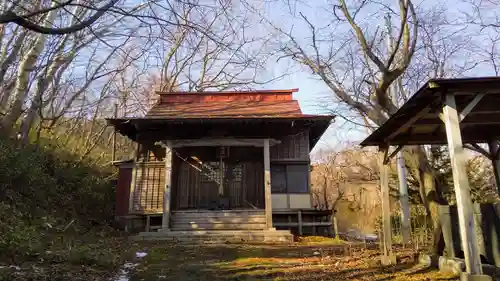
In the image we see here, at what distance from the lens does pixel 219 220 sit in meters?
13.3

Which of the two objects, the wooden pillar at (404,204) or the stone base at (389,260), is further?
the wooden pillar at (404,204)

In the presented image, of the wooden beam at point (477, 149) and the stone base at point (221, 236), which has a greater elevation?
the wooden beam at point (477, 149)

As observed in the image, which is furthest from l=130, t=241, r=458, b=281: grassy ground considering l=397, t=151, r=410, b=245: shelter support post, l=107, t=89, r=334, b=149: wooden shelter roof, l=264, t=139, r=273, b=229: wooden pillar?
l=107, t=89, r=334, b=149: wooden shelter roof

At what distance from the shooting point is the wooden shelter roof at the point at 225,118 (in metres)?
13.8

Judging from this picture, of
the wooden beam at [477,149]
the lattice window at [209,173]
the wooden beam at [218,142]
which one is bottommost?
the wooden beam at [477,149]

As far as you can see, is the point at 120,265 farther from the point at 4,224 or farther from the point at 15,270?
the point at 4,224

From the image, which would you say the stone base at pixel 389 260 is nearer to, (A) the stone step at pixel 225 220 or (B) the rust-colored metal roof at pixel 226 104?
(A) the stone step at pixel 225 220

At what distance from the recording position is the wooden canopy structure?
5371mm

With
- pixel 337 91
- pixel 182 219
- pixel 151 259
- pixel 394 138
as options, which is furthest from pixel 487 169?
pixel 151 259

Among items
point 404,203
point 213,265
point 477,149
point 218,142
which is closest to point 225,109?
point 218,142

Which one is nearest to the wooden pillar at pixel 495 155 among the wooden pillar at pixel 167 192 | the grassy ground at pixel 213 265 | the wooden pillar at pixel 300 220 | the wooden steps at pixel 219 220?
the grassy ground at pixel 213 265

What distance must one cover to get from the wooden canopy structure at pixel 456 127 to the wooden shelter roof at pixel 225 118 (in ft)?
19.2

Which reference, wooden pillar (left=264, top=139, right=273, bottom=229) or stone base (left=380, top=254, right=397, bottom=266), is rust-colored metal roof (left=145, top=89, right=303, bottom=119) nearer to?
wooden pillar (left=264, top=139, right=273, bottom=229)

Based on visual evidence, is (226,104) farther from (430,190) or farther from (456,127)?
(456,127)
